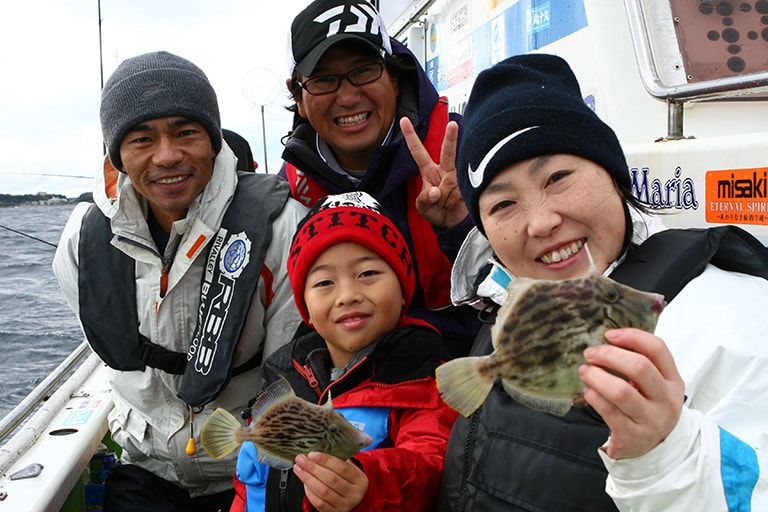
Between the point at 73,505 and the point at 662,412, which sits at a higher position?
the point at 662,412

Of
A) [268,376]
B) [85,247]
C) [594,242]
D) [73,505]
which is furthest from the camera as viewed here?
[73,505]

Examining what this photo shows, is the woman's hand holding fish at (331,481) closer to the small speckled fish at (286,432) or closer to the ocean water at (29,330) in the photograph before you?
the small speckled fish at (286,432)

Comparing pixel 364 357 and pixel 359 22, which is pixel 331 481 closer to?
pixel 364 357

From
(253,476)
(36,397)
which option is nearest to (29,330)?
(36,397)

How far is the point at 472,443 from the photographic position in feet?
6.24

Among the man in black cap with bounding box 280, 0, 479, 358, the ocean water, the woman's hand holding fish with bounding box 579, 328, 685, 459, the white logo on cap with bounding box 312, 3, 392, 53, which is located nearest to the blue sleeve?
the man in black cap with bounding box 280, 0, 479, 358

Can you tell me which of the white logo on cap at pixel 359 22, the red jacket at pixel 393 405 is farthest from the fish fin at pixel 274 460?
the white logo on cap at pixel 359 22

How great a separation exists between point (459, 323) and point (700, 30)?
1623 mm

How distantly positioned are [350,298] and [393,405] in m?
0.42

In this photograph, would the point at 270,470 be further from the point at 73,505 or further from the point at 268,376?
the point at 73,505

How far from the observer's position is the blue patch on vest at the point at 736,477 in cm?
122

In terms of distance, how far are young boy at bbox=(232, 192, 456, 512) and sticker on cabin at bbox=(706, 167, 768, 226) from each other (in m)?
1.10

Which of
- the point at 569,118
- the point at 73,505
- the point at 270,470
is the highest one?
the point at 569,118

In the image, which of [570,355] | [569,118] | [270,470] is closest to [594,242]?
[569,118]
